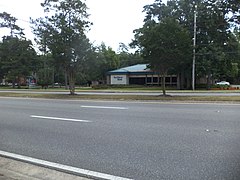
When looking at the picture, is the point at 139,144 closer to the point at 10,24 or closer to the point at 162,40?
the point at 162,40

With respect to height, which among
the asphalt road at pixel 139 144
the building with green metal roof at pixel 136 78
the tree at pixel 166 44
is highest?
the tree at pixel 166 44

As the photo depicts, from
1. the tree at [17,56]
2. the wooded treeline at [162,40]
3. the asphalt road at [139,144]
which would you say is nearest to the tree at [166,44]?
the wooded treeline at [162,40]

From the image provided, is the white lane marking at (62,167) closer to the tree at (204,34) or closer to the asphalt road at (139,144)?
the asphalt road at (139,144)

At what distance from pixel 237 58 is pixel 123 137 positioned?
38.8 m

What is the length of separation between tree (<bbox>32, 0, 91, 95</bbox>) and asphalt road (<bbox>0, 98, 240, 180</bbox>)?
52.0ft

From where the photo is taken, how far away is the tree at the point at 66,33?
2614 cm

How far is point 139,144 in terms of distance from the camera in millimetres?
7000

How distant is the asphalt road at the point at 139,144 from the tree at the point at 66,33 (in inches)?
625

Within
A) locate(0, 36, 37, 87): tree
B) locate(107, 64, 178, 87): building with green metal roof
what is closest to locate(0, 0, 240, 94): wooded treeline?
locate(107, 64, 178, 87): building with green metal roof

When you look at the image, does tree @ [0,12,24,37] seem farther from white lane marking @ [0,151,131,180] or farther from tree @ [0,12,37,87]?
white lane marking @ [0,151,131,180]

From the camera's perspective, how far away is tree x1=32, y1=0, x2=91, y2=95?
2614 cm

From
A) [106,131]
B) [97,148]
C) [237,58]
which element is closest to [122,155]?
[97,148]

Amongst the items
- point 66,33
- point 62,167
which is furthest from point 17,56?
point 62,167

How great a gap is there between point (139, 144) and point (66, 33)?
2053cm
